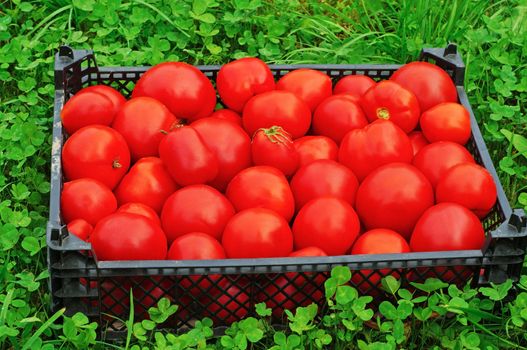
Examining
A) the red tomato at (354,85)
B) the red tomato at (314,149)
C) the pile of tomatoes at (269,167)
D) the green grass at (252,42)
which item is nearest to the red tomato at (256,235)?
the pile of tomatoes at (269,167)

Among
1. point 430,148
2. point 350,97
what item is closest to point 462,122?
point 430,148

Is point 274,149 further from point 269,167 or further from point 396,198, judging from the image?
point 396,198

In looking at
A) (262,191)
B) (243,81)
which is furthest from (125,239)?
(243,81)

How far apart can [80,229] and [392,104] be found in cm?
106

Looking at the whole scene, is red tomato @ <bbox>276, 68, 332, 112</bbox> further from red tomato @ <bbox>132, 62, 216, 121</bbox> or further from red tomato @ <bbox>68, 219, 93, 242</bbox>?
red tomato @ <bbox>68, 219, 93, 242</bbox>

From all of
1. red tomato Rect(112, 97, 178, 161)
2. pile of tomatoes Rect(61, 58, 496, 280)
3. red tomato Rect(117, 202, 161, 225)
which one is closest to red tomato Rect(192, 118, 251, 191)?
pile of tomatoes Rect(61, 58, 496, 280)

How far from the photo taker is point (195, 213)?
268 centimetres

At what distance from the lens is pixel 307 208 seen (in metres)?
2.70

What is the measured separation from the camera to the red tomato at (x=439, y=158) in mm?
2859

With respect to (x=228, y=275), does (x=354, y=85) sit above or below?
above

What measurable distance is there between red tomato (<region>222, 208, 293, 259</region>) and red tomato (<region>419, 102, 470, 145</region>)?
0.66 meters

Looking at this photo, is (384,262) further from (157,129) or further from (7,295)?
(7,295)

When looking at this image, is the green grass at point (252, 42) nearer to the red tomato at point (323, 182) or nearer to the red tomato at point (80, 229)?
the red tomato at point (80, 229)

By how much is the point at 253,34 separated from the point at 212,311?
1.73 m
